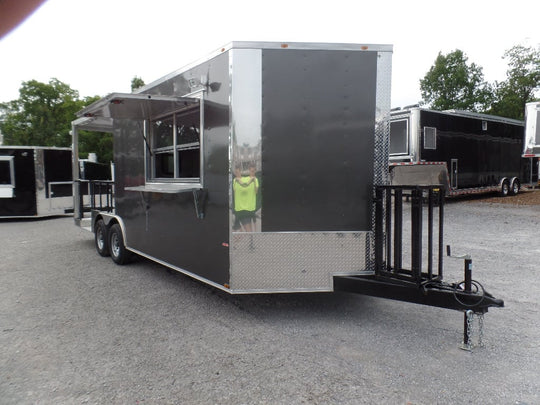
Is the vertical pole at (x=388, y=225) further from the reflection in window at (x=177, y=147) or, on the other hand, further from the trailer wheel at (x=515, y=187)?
the trailer wheel at (x=515, y=187)

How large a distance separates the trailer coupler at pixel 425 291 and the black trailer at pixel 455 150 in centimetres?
851

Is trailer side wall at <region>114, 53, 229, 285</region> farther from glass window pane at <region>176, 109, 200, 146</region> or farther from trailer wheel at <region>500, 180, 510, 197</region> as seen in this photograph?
trailer wheel at <region>500, 180, 510, 197</region>

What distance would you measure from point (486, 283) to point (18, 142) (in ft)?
157

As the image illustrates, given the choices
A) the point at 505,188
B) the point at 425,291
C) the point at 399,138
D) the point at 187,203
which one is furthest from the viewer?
the point at 505,188

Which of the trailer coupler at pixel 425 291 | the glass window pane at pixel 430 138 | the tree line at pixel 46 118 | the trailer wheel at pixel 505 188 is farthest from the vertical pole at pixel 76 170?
the tree line at pixel 46 118

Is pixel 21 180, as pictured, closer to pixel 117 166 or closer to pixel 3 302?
pixel 117 166

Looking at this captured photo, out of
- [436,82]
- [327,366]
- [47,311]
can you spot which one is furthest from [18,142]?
[327,366]

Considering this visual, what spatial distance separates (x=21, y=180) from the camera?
484 inches

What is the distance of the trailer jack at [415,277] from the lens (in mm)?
3400

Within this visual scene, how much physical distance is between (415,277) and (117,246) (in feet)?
16.2

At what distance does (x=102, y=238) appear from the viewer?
730 centimetres

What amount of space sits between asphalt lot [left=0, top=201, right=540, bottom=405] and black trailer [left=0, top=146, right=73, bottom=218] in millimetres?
7482

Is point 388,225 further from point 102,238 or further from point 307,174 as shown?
point 102,238

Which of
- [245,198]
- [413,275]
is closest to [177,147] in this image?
[245,198]
